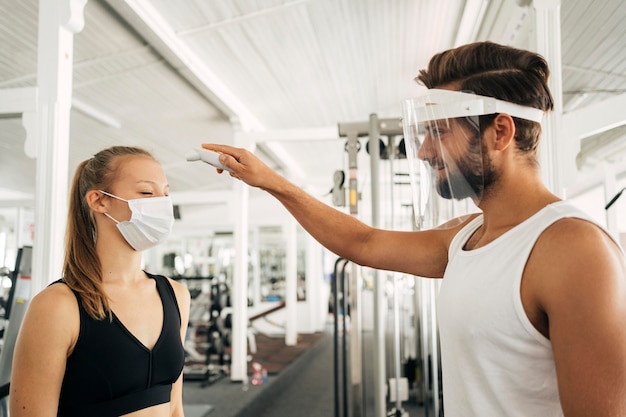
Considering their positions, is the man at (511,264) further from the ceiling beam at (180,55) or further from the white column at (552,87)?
the ceiling beam at (180,55)

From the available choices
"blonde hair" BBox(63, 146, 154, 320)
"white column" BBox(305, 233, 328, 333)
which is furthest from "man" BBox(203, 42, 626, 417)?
"white column" BBox(305, 233, 328, 333)

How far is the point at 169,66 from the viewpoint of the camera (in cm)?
427

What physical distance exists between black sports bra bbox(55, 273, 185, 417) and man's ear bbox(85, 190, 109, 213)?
12.3 inches

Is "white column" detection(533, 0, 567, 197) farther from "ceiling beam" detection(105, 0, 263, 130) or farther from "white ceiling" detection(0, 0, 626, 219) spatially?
"ceiling beam" detection(105, 0, 263, 130)

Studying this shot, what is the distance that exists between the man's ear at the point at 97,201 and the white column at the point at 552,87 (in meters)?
1.64

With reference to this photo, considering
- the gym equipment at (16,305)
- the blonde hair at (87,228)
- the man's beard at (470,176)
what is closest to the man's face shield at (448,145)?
the man's beard at (470,176)

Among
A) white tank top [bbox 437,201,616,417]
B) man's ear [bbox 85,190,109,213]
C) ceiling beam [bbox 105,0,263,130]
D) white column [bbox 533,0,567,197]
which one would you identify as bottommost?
white tank top [bbox 437,201,616,417]

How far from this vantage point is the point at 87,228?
148 centimetres

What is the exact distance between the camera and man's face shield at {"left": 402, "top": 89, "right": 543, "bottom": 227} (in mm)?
997

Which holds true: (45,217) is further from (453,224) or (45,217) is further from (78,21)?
(453,224)

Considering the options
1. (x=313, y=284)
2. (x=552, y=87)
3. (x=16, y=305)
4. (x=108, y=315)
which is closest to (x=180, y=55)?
(x=16, y=305)

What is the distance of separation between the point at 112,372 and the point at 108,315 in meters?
0.15

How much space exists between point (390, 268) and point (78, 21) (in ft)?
5.56

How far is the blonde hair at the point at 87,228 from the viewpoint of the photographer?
1.33m
